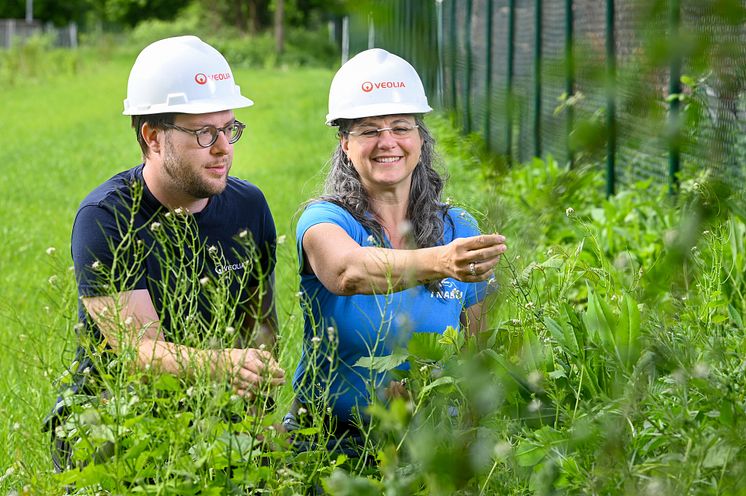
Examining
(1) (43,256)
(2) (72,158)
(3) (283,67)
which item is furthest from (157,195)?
(3) (283,67)

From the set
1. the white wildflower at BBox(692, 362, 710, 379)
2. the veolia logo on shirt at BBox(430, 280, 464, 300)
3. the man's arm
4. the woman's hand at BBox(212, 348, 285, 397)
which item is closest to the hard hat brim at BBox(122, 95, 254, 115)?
the man's arm

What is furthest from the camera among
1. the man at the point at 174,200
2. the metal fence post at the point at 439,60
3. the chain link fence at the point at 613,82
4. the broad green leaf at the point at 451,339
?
the man at the point at 174,200

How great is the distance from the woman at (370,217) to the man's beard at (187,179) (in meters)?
0.30

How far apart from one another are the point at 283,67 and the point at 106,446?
42945 mm

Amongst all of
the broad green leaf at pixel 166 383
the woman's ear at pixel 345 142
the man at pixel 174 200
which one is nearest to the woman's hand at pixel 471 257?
the broad green leaf at pixel 166 383

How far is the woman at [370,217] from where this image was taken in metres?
3.34

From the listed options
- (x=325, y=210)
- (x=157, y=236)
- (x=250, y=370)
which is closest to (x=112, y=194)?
(x=157, y=236)

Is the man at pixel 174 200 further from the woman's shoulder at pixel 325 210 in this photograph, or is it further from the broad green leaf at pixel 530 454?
the broad green leaf at pixel 530 454

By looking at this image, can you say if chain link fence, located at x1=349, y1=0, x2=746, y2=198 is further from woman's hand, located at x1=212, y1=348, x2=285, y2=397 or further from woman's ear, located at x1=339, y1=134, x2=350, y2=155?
woman's ear, located at x1=339, y1=134, x2=350, y2=155

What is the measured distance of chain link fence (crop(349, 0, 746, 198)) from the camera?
3.03ft

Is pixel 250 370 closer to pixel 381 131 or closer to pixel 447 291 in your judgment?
pixel 447 291

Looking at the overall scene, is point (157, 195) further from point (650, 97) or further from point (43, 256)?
point (43, 256)

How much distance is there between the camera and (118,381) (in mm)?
2385

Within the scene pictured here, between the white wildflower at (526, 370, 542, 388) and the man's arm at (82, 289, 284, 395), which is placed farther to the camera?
the man's arm at (82, 289, 284, 395)
